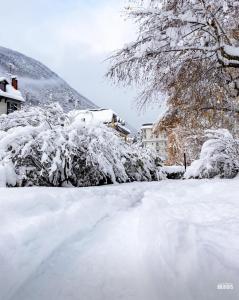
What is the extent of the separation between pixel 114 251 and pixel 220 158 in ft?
28.3

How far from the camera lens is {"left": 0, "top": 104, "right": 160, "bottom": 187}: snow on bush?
6.46 metres

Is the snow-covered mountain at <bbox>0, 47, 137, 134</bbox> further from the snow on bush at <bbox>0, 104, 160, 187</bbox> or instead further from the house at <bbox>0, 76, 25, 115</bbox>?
the snow on bush at <bbox>0, 104, 160, 187</bbox>

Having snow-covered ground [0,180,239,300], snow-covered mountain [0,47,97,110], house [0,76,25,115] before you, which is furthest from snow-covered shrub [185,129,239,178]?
snow-covered mountain [0,47,97,110]

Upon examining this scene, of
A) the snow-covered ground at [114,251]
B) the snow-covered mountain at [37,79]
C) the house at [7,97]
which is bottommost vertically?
the snow-covered ground at [114,251]

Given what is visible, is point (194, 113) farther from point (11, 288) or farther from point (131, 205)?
point (11, 288)

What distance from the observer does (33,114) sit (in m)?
7.70

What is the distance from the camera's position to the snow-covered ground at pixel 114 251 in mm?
1781

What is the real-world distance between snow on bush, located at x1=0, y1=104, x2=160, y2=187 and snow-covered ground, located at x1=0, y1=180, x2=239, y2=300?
2903 mm

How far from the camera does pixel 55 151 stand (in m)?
6.78

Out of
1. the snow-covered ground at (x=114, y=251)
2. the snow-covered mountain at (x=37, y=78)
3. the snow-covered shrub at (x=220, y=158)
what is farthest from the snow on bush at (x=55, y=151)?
the snow-covered mountain at (x=37, y=78)

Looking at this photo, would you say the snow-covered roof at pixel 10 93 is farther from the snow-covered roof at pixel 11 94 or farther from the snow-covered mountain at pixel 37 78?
the snow-covered mountain at pixel 37 78

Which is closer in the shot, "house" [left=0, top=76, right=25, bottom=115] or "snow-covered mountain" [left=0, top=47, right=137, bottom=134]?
"house" [left=0, top=76, right=25, bottom=115]

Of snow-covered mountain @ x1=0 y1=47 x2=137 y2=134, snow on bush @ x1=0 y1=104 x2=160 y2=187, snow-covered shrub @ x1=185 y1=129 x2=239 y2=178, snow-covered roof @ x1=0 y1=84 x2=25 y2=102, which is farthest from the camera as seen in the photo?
snow-covered mountain @ x1=0 y1=47 x2=137 y2=134

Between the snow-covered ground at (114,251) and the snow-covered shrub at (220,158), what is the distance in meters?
7.03
